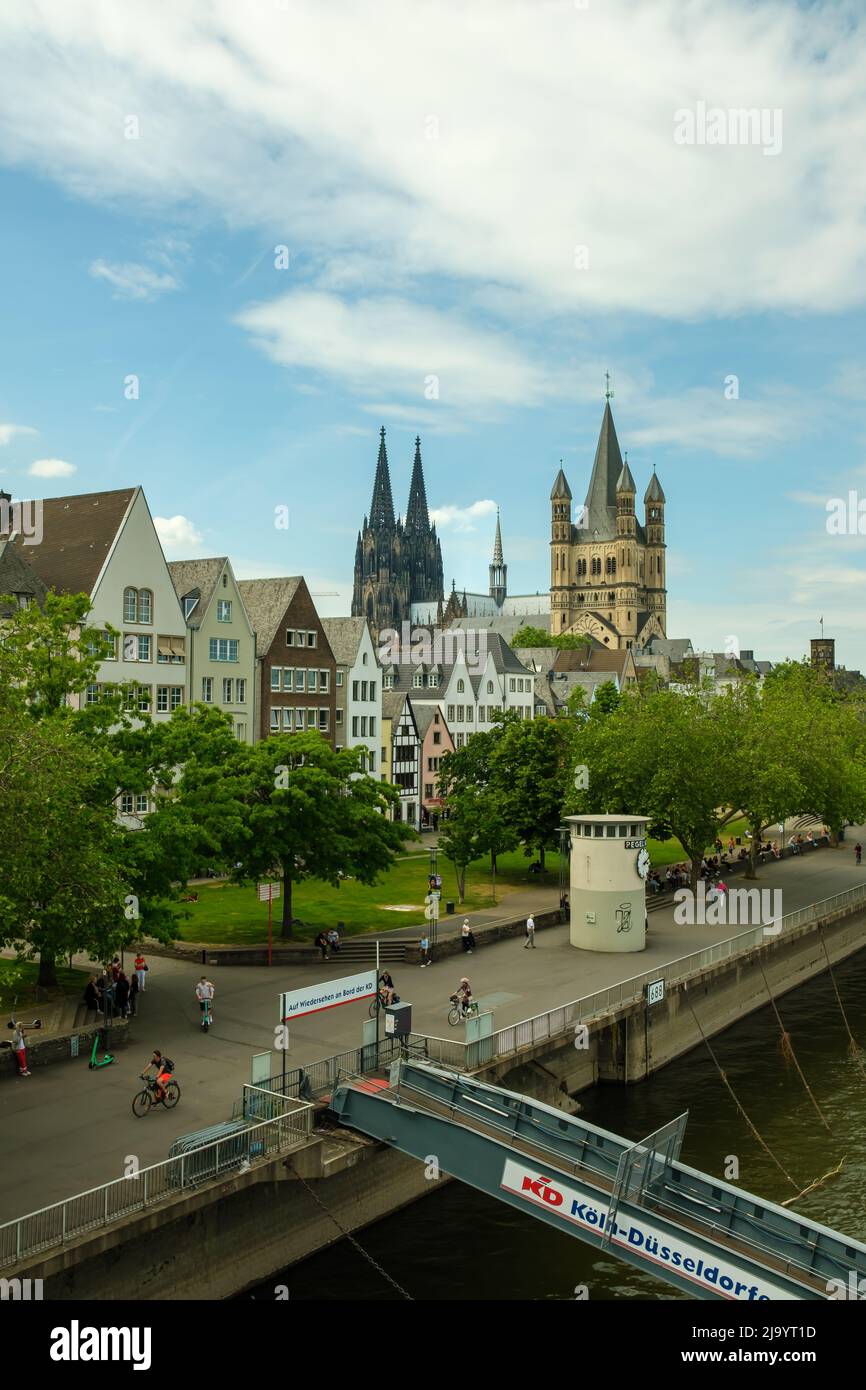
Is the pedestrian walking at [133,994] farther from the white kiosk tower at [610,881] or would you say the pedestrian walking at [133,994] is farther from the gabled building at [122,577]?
the gabled building at [122,577]

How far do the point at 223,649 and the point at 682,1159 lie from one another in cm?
3852

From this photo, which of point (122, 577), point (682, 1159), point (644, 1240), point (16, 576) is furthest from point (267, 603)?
point (644, 1240)

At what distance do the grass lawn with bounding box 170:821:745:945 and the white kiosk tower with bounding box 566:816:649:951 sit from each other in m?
7.11

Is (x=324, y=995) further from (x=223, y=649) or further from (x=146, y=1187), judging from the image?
(x=223, y=649)

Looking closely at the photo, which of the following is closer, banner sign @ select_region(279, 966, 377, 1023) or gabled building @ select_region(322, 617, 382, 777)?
banner sign @ select_region(279, 966, 377, 1023)

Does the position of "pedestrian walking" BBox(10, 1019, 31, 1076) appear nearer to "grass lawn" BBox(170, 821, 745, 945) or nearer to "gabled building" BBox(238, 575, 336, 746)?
"grass lawn" BBox(170, 821, 745, 945)

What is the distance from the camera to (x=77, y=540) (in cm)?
5231

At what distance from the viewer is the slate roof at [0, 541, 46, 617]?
4844 cm

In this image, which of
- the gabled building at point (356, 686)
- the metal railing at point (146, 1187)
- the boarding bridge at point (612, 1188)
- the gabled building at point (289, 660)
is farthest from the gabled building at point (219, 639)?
the metal railing at point (146, 1187)

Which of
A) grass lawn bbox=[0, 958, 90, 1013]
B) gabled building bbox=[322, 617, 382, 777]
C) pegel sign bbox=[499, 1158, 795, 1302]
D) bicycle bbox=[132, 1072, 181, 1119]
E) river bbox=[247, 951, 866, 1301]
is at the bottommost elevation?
river bbox=[247, 951, 866, 1301]

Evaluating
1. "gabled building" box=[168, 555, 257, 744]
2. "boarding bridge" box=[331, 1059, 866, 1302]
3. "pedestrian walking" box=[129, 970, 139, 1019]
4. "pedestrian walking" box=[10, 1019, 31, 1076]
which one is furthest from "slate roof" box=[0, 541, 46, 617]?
"boarding bridge" box=[331, 1059, 866, 1302]
